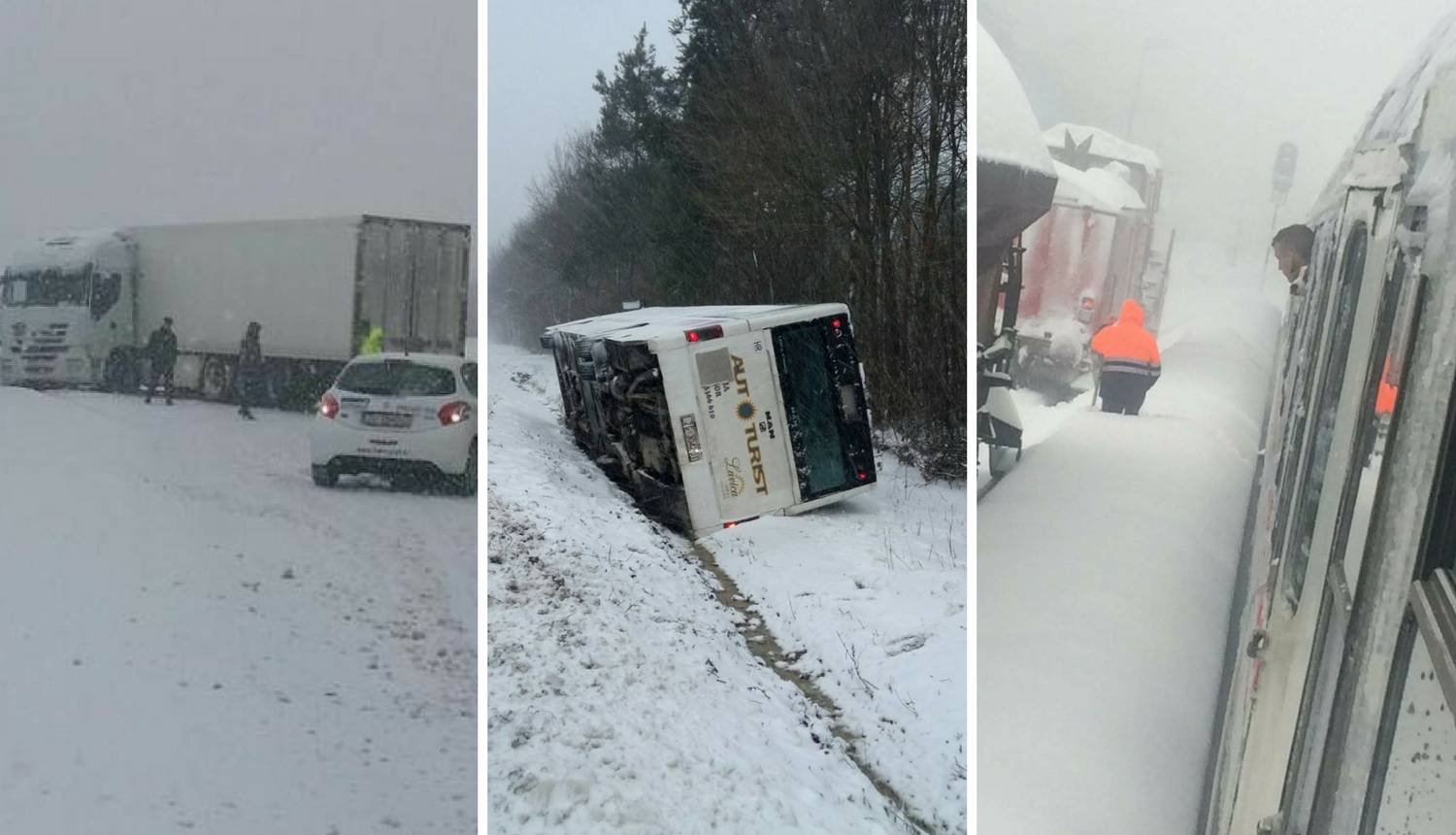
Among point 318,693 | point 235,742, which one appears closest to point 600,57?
point 318,693

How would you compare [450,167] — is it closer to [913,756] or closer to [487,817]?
[487,817]

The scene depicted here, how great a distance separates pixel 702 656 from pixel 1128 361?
1155mm

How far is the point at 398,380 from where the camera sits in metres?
2.29

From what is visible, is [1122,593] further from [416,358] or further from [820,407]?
[416,358]

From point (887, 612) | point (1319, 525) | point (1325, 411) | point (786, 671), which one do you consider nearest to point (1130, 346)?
point (1325, 411)

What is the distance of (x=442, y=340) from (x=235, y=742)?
956mm

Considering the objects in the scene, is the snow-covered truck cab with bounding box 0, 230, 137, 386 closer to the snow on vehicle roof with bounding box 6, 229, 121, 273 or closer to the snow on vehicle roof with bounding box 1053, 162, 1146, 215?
the snow on vehicle roof with bounding box 6, 229, 121, 273

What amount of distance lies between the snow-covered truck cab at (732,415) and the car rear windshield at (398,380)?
1.04ft

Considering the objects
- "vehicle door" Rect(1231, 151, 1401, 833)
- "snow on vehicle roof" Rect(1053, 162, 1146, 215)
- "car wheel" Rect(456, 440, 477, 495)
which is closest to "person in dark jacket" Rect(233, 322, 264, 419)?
"car wheel" Rect(456, 440, 477, 495)

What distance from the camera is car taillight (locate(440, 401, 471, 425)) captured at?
2342 millimetres

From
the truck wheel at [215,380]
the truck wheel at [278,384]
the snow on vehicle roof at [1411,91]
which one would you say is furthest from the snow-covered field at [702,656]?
the snow on vehicle roof at [1411,91]

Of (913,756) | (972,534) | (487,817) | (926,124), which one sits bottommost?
(487,817)

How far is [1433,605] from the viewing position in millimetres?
1268

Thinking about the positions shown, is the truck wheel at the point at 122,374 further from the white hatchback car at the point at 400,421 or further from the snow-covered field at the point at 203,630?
the white hatchback car at the point at 400,421
